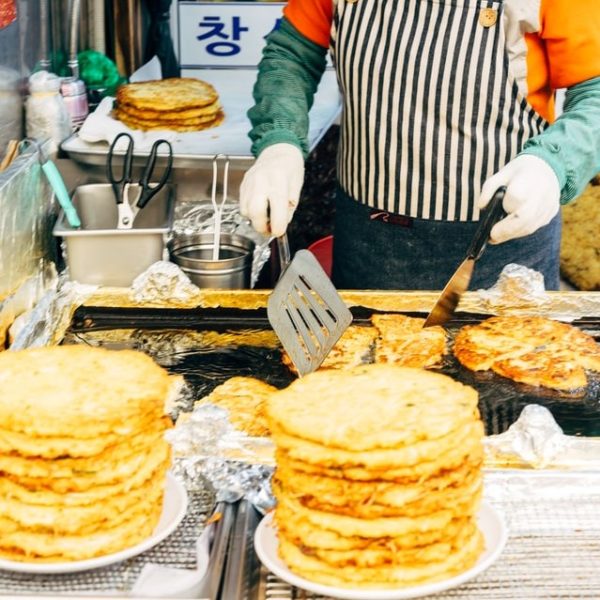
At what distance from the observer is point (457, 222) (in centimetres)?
351

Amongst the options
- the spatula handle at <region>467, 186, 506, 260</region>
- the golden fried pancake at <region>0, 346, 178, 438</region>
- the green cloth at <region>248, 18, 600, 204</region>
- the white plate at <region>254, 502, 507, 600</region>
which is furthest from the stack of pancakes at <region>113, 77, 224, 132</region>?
the white plate at <region>254, 502, 507, 600</region>

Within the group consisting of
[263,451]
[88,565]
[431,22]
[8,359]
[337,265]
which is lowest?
[337,265]

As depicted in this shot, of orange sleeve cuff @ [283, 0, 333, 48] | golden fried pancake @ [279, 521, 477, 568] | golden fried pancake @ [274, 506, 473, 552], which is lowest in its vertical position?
golden fried pancake @ [279, 521, 477, 568]

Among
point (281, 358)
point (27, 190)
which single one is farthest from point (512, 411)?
point (27, 190)

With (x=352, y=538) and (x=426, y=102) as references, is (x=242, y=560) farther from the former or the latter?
(x=426, y=102)

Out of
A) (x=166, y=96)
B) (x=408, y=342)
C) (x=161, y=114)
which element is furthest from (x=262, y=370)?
(x=166, y=96)

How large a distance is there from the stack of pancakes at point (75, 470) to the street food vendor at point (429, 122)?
133 centimetres

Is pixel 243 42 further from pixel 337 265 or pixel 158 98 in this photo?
pixel 337 265

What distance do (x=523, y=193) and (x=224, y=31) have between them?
3.72m

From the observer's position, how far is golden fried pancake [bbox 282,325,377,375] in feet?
9.88

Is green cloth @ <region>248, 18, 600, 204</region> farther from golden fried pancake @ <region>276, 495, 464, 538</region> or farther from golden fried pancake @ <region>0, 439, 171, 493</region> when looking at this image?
golden fried pancake @ <region>0, 439, 171, 493</region>

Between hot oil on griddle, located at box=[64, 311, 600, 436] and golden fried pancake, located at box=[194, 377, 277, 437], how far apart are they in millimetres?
79

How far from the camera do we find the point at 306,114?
361cm

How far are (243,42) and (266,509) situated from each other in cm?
448
